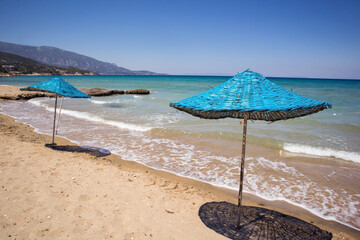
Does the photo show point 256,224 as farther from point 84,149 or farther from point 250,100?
point 84,149

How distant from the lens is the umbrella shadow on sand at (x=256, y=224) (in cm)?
360

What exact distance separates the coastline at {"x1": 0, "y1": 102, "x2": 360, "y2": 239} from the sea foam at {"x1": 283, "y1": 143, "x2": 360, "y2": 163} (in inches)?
167

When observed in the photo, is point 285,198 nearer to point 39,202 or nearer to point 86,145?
point 39,202

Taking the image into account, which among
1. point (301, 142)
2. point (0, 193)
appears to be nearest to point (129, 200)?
point (0, 193)

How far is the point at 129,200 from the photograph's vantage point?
4.15 meters

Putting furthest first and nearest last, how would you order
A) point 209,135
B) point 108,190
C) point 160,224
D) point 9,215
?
point 209,135 → point 108,190 → point 160,224 → point 9,215

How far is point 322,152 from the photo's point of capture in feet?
26.3

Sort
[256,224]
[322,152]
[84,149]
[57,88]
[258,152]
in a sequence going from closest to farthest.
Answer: [256,224]
[57,88]
[84,149]
[258,152]
[322,152]

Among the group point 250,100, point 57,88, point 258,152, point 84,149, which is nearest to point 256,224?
point 250,100

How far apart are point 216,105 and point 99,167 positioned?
4.14m

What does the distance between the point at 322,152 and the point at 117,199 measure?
7.72 metres

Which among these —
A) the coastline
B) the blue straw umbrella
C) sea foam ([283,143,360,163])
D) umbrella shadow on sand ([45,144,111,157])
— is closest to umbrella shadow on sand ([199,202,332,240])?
the coastline

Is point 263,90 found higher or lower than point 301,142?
higher

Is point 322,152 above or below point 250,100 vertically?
below
